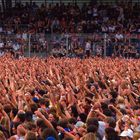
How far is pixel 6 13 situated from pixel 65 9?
4.10 m

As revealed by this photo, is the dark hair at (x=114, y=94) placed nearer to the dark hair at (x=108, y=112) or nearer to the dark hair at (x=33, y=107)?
the dark hair at (x=108, y=112)

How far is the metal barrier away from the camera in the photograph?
98.5 feet

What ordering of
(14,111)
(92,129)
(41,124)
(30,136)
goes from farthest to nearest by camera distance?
(14,111) < (41,124) < (92,129) < (30,136)

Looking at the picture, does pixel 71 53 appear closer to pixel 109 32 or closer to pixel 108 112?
pixel 109 32

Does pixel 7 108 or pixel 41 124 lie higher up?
pixel 41 124

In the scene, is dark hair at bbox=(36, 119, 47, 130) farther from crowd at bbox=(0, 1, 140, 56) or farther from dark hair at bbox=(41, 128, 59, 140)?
crowd at bbox=(0, 1, 140, 56)

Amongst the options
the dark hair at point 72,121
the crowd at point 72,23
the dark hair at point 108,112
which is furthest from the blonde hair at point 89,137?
the crowd at point 72,23

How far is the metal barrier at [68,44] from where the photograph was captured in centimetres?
3003

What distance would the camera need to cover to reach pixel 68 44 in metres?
30.7

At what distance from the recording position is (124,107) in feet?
32.2

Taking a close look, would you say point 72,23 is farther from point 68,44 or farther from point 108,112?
point 108,112

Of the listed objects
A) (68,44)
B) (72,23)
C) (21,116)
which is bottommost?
(68,44)

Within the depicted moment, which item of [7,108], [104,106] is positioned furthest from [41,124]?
[104,106]

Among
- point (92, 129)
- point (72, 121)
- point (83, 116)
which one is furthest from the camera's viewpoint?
point (83, 116)
